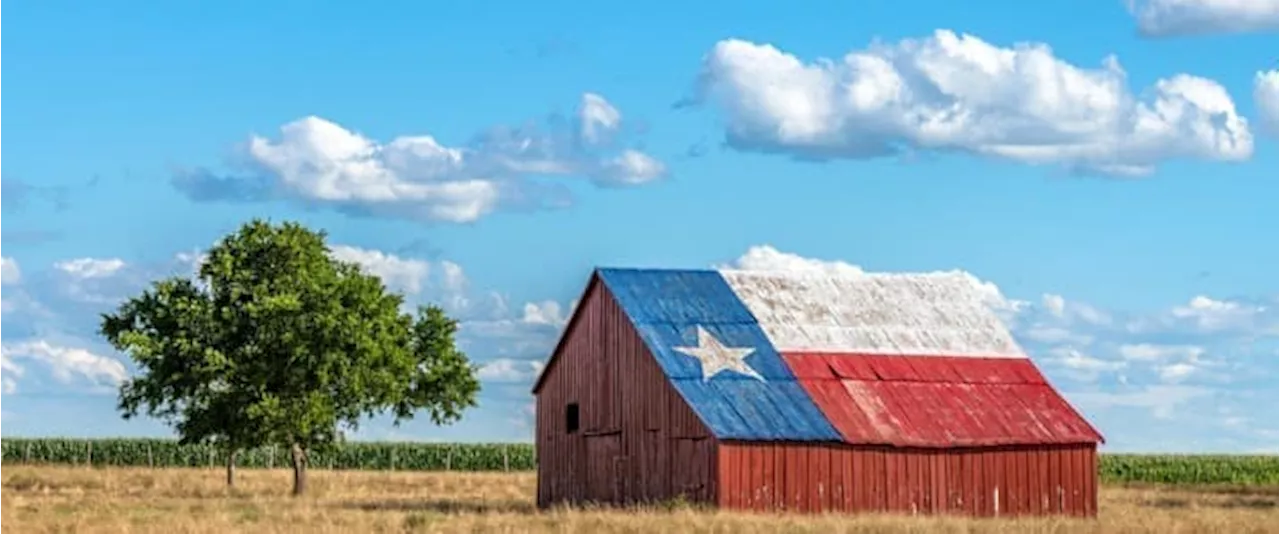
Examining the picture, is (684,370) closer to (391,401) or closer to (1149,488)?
(391,401)

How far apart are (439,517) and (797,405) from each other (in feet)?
40.2

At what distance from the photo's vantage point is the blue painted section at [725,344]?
46.5m

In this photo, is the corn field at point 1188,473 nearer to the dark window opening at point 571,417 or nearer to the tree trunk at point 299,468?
the tree trunk at point 299,468

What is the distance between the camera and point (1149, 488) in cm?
7900

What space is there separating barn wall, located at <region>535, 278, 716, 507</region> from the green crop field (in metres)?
41.3

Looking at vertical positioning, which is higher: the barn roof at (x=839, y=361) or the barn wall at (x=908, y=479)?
the barn roof at (x=839, y=361)

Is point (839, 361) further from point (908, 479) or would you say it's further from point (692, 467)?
point (692, 467)

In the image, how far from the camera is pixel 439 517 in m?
38.0

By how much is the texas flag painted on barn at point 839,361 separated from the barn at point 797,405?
46mm

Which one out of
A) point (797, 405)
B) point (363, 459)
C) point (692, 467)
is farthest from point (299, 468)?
point (363, 459)

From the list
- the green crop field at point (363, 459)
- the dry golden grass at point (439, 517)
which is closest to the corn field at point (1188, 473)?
the green crop field at point (363, 459)

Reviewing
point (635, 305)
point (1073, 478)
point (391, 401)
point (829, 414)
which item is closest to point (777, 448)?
point (829, 414)

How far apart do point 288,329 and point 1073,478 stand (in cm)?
2390

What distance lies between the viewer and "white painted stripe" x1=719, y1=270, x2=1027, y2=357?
167 feet
